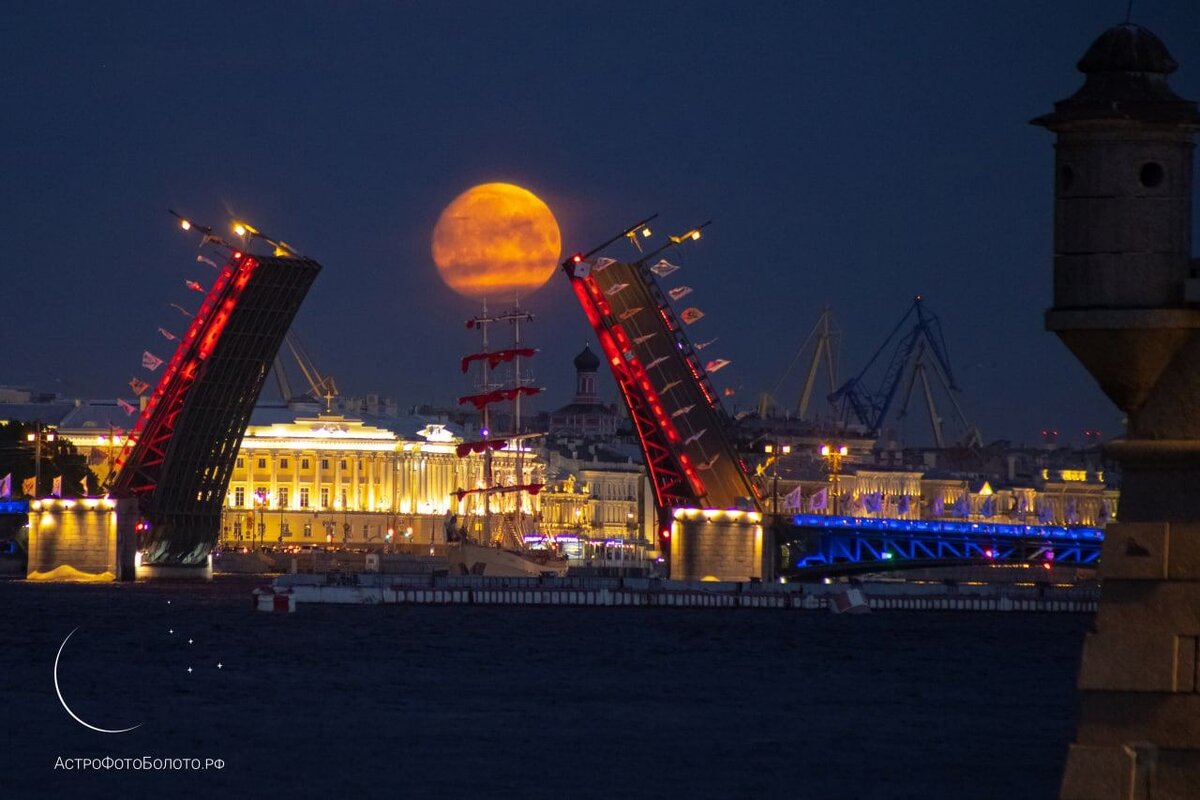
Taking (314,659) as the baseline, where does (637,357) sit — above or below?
above

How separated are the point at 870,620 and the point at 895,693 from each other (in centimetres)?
2521

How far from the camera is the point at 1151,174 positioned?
29.6ft

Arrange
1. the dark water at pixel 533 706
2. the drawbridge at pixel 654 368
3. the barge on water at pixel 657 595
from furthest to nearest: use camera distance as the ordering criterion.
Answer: the barge on water at pixel 657 595, the drawbridge at pixel 654 368, the dark water at pixel 533 706

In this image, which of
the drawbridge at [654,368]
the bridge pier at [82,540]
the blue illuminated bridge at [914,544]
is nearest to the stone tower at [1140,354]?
the drawbridge at [654,368]

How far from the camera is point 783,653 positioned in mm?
44719

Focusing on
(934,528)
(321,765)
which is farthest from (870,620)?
(321,765)

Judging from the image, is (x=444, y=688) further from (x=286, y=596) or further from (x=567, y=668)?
(x=286, y=596)

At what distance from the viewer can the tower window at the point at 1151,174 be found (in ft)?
29.5

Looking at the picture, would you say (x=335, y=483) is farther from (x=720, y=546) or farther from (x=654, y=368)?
(x=654, y=368)

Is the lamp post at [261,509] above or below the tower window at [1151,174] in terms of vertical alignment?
below

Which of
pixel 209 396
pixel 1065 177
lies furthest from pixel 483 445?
pixel 1065 177

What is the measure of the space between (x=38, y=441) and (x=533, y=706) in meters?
45.9

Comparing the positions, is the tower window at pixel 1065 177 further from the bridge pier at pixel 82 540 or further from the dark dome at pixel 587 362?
the dark dome at pixel 587 362

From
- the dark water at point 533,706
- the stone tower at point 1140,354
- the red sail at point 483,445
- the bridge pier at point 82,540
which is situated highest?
the red sail at point 483,445
